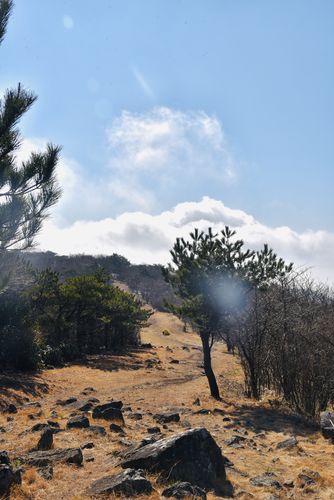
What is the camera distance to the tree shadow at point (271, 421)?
1159 centimetres

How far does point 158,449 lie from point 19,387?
487 inches

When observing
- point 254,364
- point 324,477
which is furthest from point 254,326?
point 324,477

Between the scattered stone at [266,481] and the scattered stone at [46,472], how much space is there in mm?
3430

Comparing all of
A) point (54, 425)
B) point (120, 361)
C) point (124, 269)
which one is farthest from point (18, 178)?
point (124, 269)

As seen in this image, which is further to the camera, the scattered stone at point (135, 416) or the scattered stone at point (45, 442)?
the scattered stone at point (135, 416)

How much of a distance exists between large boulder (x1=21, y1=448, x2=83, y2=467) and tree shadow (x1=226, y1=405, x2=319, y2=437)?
590 cm

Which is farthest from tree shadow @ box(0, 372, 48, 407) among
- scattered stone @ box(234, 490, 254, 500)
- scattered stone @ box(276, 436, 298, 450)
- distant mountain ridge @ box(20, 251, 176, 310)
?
distant mountain ridge @ box(20, 251, 176, 310)

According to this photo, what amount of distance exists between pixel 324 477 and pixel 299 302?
870 centimetres

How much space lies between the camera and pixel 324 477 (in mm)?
7414

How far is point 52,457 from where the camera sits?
22.9ft

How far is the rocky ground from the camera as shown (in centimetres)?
600

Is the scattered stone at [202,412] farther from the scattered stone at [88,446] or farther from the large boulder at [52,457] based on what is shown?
the large boulder at [52,457]

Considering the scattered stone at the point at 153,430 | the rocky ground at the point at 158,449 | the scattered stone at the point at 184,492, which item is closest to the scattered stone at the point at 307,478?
the rocky ground at the point at 158,449

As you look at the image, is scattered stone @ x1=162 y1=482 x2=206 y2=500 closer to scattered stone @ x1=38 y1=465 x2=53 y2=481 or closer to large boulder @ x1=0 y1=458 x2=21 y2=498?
scattered stone @ x1=38 y1=465 x2=53 y2=481
